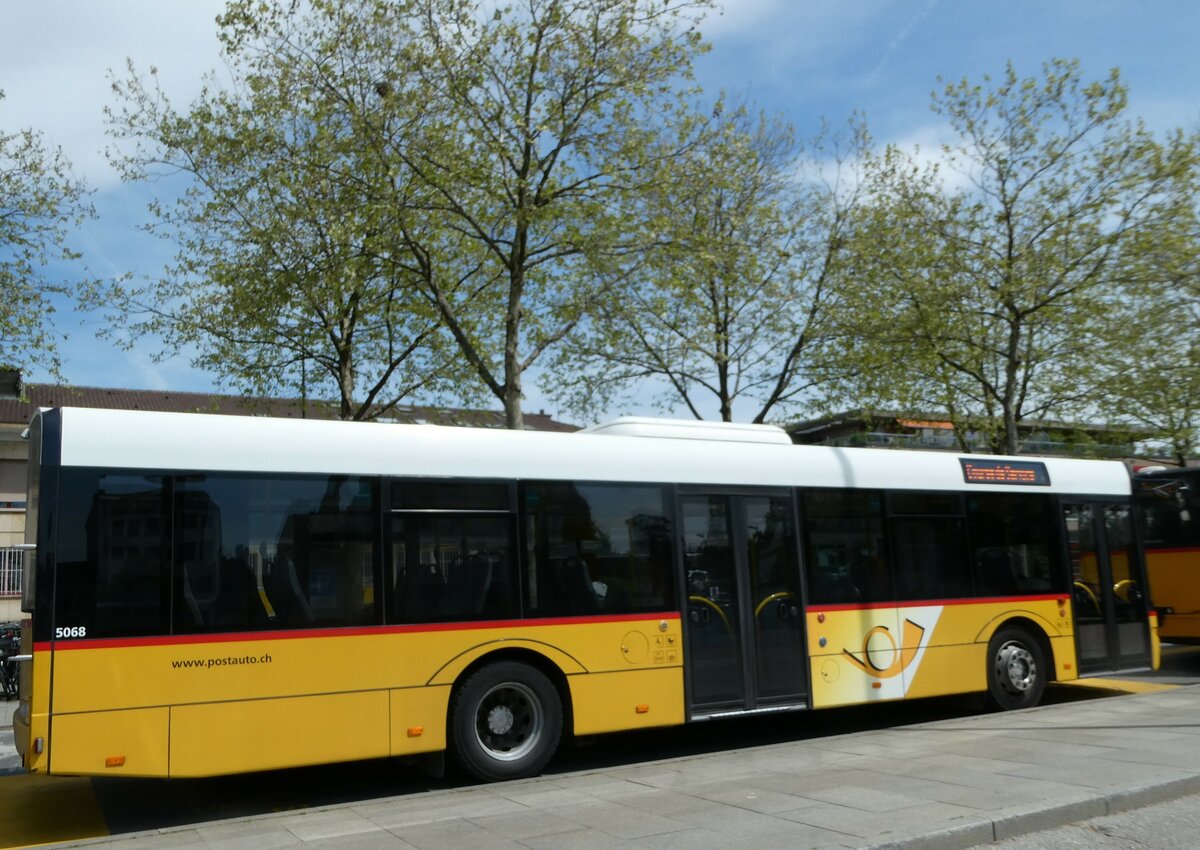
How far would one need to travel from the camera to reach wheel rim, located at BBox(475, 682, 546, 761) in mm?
8430

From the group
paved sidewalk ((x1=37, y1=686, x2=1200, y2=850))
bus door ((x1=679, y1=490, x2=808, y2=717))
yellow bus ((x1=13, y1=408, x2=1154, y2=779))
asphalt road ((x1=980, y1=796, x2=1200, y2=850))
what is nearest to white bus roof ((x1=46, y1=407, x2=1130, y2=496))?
yellow bus ((x1=13, y1=408, x2=1154, y2=779))

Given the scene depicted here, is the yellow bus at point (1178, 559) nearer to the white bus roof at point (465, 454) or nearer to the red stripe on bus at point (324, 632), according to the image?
the white bus roof at point (465, 454)

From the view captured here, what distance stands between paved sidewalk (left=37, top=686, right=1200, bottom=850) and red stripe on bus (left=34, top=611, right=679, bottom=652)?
1.27m

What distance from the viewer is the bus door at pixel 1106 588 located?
1238cm

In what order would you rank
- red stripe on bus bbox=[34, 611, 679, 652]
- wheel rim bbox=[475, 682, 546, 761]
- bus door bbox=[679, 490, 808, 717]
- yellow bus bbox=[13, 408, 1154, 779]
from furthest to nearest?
bus door bbox=[679, 490, 808, 717] < wheel rim bbox=[475, 682, 546, 761] < yellow bus bbox=[13, 408, 1154, 779] < red stripe on bus bbox=[34, 611, 679, 652]

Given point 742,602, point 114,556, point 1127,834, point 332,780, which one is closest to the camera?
point 1127,834

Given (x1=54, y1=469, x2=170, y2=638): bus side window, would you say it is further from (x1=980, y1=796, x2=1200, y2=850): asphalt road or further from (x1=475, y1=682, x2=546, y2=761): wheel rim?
(x1=980, y1=796, x2=1200, y2=850): asphalt road

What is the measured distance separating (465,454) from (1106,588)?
8.67 m

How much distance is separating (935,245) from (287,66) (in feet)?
47.9

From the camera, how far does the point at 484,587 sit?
854 centimetres

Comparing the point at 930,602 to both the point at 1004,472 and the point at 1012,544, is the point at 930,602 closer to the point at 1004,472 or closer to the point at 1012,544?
the point at 1012,544

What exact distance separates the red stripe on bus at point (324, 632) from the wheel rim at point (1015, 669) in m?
4.66

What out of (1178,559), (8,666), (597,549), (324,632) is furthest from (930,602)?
(8,666)

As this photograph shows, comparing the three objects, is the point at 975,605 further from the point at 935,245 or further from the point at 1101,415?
the point at 1101,415
